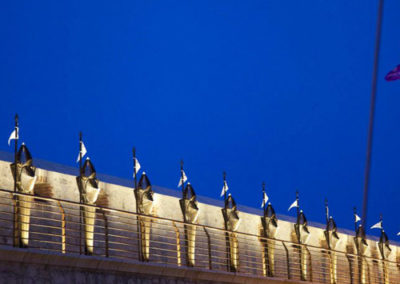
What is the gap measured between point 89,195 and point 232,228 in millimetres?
4343

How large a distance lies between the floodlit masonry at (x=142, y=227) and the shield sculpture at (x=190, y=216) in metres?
0.02

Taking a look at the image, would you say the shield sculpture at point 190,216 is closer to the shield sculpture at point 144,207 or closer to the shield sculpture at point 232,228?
the shield sculpture at point 144,207

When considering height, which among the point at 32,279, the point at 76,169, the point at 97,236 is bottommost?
the point at 32,279

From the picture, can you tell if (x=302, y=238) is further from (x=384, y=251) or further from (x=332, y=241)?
(x=384, y=251)

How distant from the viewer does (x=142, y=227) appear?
55.3 ft

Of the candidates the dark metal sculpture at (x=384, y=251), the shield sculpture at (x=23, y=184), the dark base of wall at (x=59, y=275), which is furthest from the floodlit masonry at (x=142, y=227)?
the dark metal sculpture at (x=384, y=251)

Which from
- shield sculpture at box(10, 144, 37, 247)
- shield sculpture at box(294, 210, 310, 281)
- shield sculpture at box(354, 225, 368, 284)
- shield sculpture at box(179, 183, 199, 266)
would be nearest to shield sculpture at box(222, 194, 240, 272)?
shield sculpture at box(179, 183, 199, 266)

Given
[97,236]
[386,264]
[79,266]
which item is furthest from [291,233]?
[79,266]

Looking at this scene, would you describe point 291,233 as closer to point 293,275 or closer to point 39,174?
point 293,275

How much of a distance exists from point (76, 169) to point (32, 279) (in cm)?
410

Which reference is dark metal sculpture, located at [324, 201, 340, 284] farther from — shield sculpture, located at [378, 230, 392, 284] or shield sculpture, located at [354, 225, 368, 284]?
shield sculpture, located at [378, 230, 392, 284]

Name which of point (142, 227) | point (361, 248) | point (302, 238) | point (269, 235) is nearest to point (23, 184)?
point (142, 227)

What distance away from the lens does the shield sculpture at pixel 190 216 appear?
17.9 metres

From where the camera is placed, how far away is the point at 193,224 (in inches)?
696
